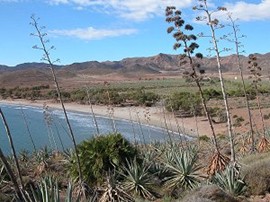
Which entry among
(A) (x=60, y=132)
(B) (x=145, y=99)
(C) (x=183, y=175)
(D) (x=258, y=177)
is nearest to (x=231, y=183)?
(D) (x=258, y=177)

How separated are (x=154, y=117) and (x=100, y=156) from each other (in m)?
44.6

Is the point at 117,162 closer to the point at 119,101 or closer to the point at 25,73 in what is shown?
the point at 119,101

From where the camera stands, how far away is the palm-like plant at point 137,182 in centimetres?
1269

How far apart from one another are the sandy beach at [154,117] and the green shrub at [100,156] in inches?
575

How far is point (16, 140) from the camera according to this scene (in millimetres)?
42594

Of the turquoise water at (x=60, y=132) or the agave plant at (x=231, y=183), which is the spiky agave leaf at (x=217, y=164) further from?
the turquoise water at (x=60, y=132)

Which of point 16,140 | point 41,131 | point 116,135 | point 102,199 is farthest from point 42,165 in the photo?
point 41,131

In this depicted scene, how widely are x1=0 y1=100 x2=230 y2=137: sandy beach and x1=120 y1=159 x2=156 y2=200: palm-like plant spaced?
1546 centimetres

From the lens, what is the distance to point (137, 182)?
12844 mm

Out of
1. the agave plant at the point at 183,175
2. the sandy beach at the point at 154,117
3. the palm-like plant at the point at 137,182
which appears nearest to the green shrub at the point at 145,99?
the sandy beach at the point at 154,117

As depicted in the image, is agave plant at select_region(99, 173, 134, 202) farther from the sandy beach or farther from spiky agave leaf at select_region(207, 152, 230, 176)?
the sandy beach

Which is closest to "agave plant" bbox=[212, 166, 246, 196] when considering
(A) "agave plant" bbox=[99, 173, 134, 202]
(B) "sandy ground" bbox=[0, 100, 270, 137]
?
(A) "agave plant" bbox=[99, 173, 134, 202]

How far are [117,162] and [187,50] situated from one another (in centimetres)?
418

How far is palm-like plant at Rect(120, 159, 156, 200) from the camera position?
12688mm
